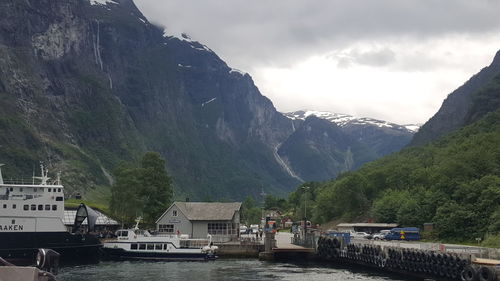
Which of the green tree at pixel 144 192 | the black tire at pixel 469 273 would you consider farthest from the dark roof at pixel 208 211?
the black tire at pixel 469 273

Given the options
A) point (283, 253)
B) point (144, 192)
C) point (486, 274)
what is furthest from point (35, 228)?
point (486, 274)

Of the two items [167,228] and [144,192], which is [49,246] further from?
[144,192]

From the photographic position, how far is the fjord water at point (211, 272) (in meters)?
61.6

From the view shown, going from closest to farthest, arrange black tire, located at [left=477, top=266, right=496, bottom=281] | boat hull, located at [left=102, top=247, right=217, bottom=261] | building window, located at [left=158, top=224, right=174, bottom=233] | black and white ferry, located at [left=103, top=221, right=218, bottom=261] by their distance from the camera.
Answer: black tire, located at [left=477, top=266, right=496, bottom=281] → boat hull, located at [left=102, top=247, right=217, bottom=261] → black and white ferry, located at [left=103, top=221, right=218, bottom=261] → building window, located at [left=158, top=224, right=174, bottom=233]

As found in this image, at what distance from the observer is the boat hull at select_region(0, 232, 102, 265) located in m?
69.8

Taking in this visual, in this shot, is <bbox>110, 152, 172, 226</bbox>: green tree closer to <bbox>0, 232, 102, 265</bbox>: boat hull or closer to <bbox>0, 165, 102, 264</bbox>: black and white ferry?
<bbox>0, 232, 102, 265</bbox>: boat hull

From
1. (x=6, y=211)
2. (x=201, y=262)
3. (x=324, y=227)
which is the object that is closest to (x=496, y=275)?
(x=201, y=262)

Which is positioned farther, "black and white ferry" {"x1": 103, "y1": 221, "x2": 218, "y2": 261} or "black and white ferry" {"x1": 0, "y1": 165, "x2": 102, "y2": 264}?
"black and white ferry" {"x1": 103, "y1": 221, "x2": 218, "y2": 261}

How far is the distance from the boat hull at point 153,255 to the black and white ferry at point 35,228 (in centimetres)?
597

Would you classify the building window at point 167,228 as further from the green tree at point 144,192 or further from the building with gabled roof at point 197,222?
the green tree at point 144,192

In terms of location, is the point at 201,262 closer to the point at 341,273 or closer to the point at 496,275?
the point at 341,273

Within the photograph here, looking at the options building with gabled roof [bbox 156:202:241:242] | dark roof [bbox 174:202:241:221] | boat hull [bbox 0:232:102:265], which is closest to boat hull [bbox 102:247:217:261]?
boat hull [bbox 0:232:102:265]

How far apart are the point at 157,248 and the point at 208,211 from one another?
667 inches

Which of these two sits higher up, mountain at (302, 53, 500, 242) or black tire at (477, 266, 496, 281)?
mountain at (302, 53, 500, 242)
